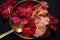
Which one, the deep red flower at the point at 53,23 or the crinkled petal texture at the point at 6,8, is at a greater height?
the crinkled petal texture at the point at 6,8

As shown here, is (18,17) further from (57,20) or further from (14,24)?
(57,20)

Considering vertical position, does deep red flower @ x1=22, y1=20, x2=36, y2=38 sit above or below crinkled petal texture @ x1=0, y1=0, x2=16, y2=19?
below

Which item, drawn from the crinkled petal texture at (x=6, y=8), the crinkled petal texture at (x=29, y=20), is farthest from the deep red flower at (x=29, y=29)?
the crinkled petal texture at (x=6, y=8)

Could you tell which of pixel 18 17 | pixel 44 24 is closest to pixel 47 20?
pixel 44 24

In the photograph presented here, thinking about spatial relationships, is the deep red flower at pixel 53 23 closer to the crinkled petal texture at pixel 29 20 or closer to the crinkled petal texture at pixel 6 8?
the crinkled petal texture at pixel 29 20

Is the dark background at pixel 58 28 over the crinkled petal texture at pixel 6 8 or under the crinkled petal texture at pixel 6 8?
under

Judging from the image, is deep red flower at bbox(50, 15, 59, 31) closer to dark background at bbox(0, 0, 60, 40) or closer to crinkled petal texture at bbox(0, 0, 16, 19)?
dark background at bbox(0, 0, 60, 40)

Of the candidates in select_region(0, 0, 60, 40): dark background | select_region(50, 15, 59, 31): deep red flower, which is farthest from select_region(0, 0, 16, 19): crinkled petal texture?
select_region(50, 15, 59, 31): deep red flower

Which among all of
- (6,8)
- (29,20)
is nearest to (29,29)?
(29,20)

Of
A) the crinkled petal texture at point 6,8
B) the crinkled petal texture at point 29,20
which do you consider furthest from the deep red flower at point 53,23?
the crinkled petal texture at point 6,8

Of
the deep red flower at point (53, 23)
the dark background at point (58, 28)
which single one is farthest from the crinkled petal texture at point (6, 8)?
the deep red flower at point (53, 23)

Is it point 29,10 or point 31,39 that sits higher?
point 29,10
